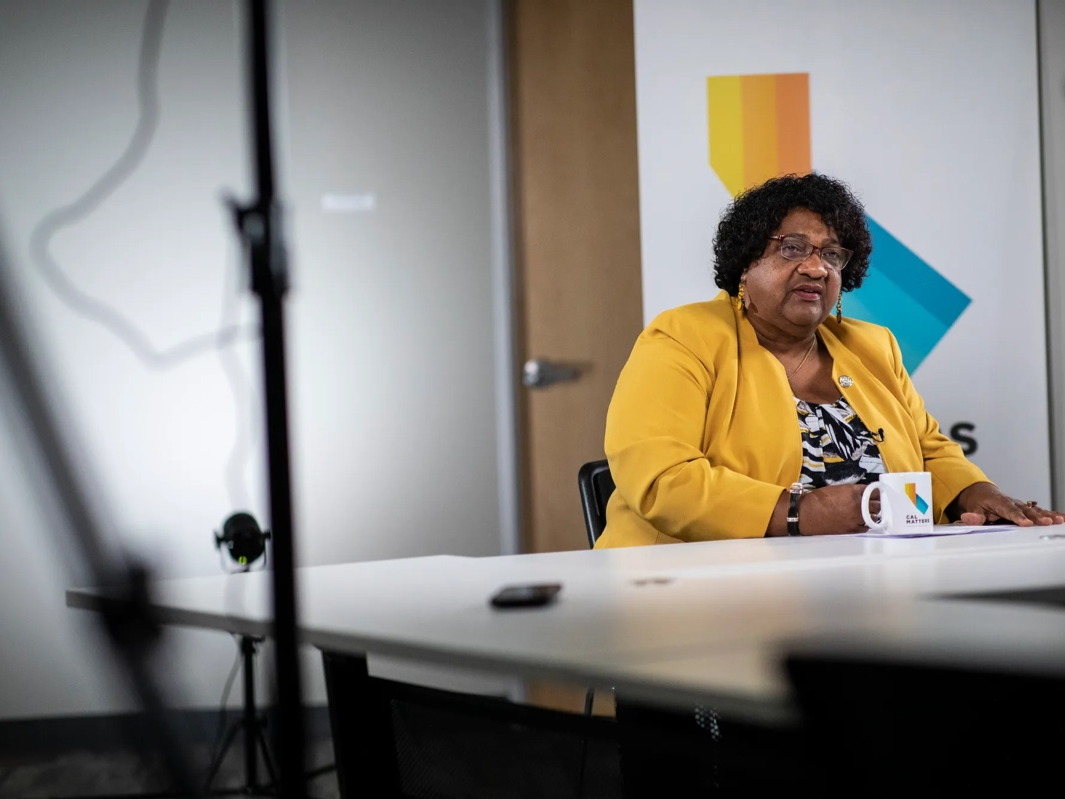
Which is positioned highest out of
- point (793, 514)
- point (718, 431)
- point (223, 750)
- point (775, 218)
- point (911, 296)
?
point (775, 218)

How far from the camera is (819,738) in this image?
492mm

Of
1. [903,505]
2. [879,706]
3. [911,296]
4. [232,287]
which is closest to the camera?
[879,706]

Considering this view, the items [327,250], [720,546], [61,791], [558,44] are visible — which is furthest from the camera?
[327,250]

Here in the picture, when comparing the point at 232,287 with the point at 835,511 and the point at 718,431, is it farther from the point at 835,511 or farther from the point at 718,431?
the point at 835,511

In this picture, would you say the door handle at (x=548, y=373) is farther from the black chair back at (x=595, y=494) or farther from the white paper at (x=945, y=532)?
the white paper at (x=945, y=532)

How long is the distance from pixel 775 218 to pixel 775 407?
0.43 meters

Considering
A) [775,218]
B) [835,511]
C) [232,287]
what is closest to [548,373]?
[232,287]

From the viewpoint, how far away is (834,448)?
1.91 m

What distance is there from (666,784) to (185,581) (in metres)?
0.58

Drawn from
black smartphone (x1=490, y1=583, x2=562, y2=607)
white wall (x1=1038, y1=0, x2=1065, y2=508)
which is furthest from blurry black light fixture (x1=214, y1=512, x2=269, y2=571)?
white wall (x1=1038, y1=0, x2=1065, y2=508)

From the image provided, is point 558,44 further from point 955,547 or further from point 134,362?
point 955,547

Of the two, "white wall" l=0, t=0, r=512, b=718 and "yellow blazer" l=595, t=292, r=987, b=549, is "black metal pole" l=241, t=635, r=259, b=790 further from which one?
"yellow blazer" l=595, t=292, r=987, b=549

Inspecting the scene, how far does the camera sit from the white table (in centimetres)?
62

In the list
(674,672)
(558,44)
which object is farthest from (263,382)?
(558,44)
